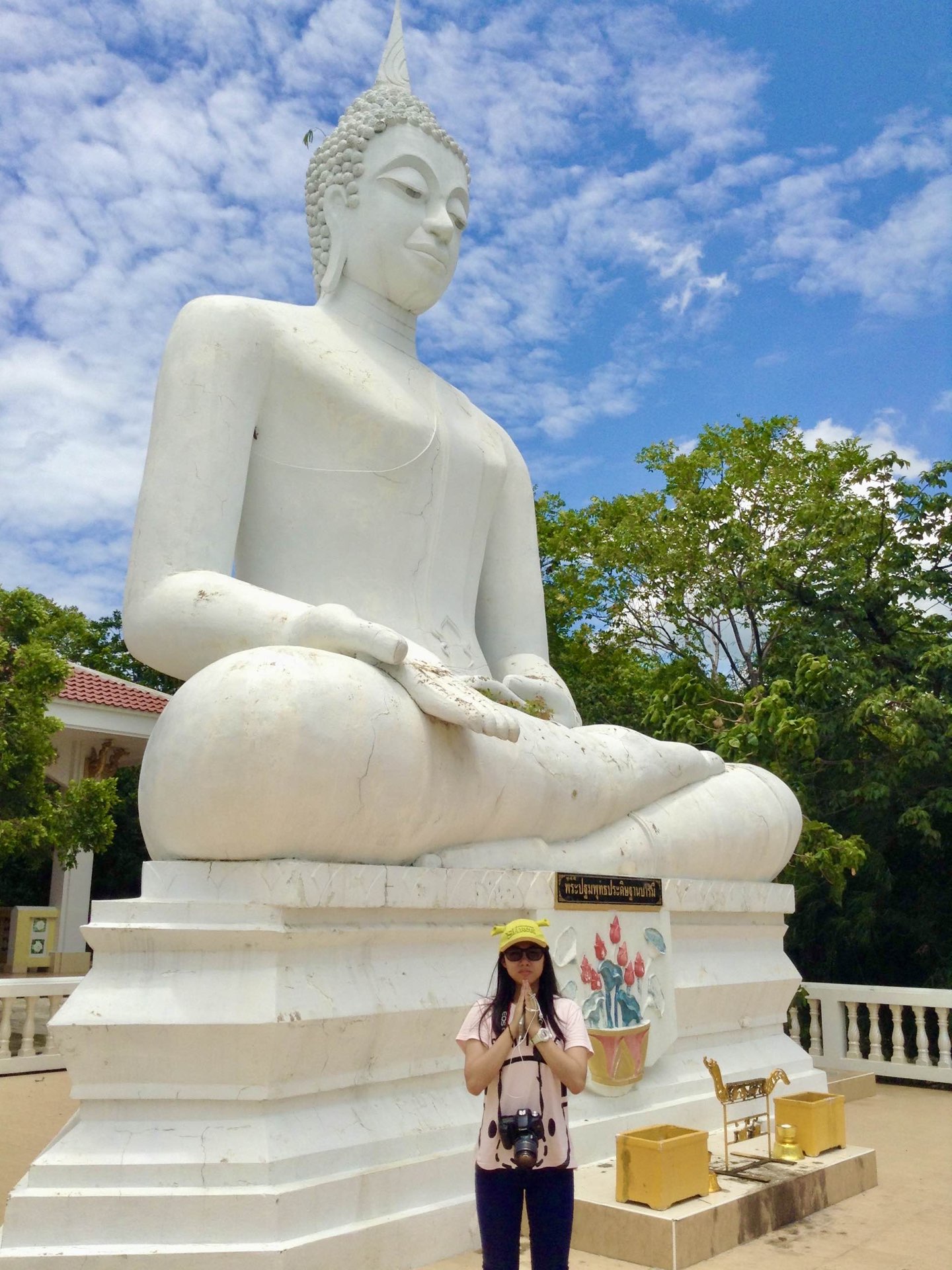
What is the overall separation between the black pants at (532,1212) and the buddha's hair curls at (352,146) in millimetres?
4547

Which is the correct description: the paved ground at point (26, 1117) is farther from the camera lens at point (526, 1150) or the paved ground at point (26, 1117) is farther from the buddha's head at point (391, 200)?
the buddha's head at point (391, 200)

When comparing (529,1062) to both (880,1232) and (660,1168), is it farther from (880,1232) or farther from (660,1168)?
(880,1232)

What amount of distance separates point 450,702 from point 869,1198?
106 inches

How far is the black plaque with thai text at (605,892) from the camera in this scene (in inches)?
187

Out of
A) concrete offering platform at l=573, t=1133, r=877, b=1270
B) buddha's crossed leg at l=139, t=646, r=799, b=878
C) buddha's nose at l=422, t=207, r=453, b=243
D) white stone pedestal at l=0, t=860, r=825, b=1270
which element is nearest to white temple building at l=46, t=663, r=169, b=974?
buddha's nose at l=422, t=207, r=453, b=243

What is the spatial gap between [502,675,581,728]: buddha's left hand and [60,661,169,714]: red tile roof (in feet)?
32.0

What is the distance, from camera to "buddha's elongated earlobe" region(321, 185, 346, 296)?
19.0 ft

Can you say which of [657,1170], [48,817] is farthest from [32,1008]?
[657,1170]

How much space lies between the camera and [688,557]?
14.2 m

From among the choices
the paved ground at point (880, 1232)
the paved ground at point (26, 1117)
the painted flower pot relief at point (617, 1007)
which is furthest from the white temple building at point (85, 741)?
the paved ground at point (880, 1232)

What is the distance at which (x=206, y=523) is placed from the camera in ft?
15.6

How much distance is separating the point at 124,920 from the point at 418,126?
4152 millimetres

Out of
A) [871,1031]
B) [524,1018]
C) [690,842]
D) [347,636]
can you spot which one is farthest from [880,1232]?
[871,1031]

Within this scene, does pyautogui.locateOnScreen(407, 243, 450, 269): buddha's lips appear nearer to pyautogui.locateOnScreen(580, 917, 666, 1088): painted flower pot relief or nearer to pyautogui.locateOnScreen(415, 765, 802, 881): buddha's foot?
pyautogui.locateOnScreen(415, 765, 802, 881): buddha's foot
